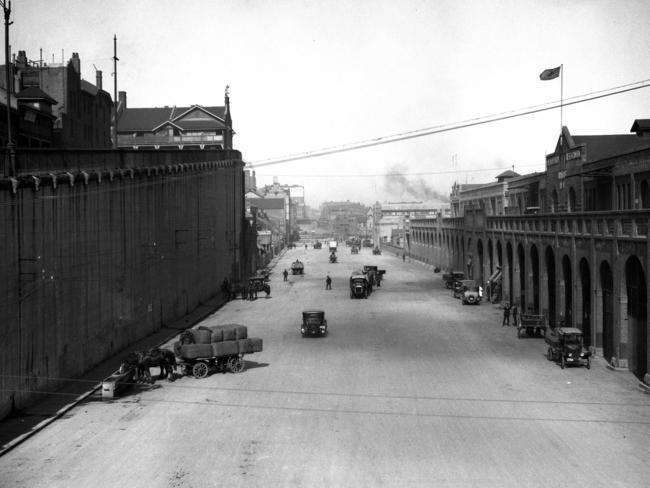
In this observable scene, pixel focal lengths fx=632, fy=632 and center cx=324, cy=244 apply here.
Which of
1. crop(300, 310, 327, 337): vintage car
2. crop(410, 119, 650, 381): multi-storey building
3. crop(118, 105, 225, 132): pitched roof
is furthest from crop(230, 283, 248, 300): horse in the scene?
crop(118, 105, 225, 132): pitched roof

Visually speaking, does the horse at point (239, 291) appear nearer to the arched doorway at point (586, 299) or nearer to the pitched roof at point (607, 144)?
the pitched roof at point (607, 144)

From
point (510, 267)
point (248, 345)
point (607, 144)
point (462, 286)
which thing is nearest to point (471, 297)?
point (462, 286)

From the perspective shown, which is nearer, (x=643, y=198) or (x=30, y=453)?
(x=30, y=453)

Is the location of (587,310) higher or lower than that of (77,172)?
lower

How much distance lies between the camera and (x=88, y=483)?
16.9 meters

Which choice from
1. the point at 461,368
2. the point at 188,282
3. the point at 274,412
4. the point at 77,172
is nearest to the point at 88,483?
the point at 274,412

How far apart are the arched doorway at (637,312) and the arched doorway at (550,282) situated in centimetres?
1212

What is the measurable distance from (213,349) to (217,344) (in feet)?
0.95

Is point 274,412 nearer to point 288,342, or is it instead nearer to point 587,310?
point 288,342

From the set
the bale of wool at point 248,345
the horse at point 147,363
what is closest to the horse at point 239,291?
the bale of wool at point 248,345

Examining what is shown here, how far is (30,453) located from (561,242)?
3201 cm

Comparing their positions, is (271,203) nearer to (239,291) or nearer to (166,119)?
(166,119)

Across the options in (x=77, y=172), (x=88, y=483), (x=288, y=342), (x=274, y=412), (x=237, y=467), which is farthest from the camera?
(x=288, y=342)

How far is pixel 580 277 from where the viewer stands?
37.0 metres
